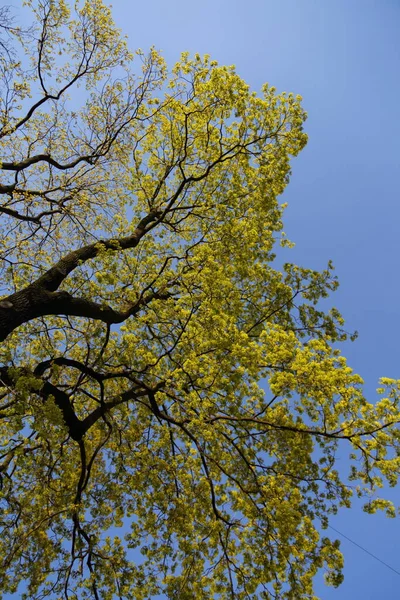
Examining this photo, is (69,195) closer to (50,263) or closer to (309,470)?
(50,263)

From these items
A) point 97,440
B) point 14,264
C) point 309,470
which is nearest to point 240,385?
point 309,470

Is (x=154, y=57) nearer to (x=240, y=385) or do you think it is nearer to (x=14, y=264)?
(x=14, y=264)

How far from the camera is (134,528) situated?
7500 millimetres

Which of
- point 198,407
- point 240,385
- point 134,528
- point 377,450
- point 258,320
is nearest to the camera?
point 377,450

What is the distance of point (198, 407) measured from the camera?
643 cm

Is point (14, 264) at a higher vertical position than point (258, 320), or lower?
lower

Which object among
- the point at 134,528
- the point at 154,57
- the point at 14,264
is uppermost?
the point at 154,57

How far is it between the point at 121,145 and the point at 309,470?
881 cm

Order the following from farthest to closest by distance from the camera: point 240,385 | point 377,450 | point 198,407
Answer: point 240,385
point 198,407
point 377,450

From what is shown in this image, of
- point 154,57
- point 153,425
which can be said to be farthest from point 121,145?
point 153,425

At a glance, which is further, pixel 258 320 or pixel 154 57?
pixel 154 57

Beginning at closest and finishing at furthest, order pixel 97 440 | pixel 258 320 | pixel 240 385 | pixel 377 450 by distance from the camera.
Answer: pixel 377 450, pixel 240 385, pixel 258 320, pixel 97 440

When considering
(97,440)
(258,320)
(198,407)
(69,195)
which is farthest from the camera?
(69,195)

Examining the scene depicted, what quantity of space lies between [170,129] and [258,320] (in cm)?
520
